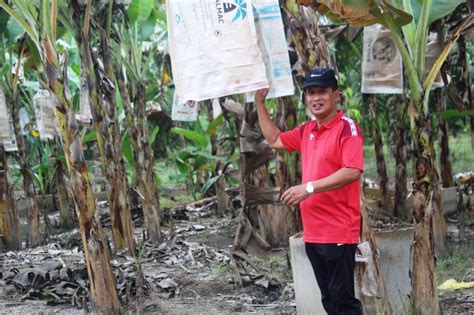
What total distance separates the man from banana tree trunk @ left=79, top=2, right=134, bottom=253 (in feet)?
9.19

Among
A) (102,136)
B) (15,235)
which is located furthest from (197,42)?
(15,235)

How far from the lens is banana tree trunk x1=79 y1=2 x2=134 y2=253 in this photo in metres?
6.00

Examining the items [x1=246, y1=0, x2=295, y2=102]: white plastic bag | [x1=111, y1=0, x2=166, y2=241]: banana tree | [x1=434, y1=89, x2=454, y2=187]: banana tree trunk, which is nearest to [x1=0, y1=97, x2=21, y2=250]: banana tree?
[x1=111, y1=0, x2=166, y2=241]: banana tree

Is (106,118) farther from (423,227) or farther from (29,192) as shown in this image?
(423,227)

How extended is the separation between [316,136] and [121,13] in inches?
165

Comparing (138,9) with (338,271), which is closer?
(338,271)

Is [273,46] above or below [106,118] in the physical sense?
above

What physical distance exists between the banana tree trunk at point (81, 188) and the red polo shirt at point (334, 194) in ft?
5.00

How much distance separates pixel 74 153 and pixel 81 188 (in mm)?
231

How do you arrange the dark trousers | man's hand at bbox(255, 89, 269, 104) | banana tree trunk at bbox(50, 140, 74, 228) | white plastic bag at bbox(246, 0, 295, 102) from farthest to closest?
banana tree trunk at bbox(50, 140, 74, 228)
white plastic bag at bbox(246, 0, 295, 102)
man's hand at bbox(255, 89, 269, 104)
the dark trousers

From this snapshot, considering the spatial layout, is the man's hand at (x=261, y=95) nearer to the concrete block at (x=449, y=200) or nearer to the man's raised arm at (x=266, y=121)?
the man's raised arm at (x=266, y=121)

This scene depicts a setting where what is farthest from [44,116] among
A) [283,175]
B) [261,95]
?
[261,95]

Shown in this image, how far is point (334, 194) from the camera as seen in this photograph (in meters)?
3.50

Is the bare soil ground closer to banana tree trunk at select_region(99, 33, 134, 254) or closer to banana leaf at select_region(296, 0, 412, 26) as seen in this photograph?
banana tree trunk at select_region(99, 33, 134, 254)
